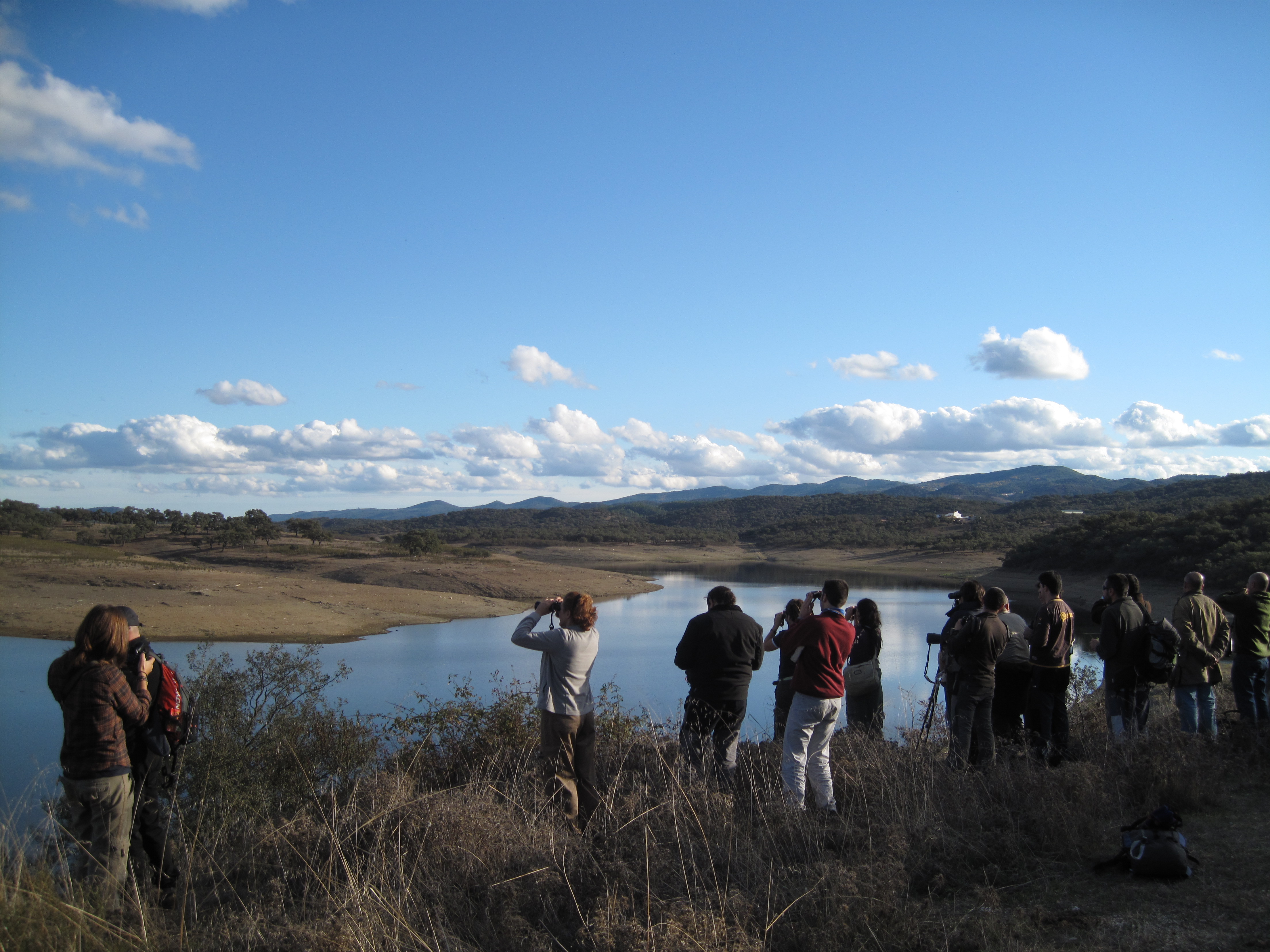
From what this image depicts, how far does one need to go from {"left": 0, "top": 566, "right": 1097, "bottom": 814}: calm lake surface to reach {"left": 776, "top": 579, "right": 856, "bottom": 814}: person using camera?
213cm

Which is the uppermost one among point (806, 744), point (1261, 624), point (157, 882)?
point (1261, 624)

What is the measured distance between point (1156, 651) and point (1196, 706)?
832 mm

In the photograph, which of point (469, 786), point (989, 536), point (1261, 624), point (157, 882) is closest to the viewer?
point (157, 882)

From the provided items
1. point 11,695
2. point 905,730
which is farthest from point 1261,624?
point 11,695

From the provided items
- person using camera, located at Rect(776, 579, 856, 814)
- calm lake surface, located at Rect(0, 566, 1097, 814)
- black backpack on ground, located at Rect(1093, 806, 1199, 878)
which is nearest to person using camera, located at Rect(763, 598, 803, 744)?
person using camera, located at Rect(776, 579, 856, 814)

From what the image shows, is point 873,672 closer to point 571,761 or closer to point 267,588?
point 571,761

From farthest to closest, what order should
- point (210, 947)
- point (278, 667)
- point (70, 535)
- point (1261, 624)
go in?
point (70, 535) → point (278, 667) → point (1261, 624) → point (210, 947)

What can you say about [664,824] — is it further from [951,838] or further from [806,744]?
[951,838]

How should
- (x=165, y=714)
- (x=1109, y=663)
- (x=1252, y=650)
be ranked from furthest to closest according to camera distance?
(x=1252, y=650) < (x=1109, y=663) < (x=165, y=714)

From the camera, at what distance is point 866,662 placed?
669 cm

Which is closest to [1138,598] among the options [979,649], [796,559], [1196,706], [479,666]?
[1196,706]

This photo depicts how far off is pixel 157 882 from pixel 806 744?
3.66 metres

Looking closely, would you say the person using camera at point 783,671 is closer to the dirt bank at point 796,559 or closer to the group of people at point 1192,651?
the group of people at point 1192,651

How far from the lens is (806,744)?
507cm
